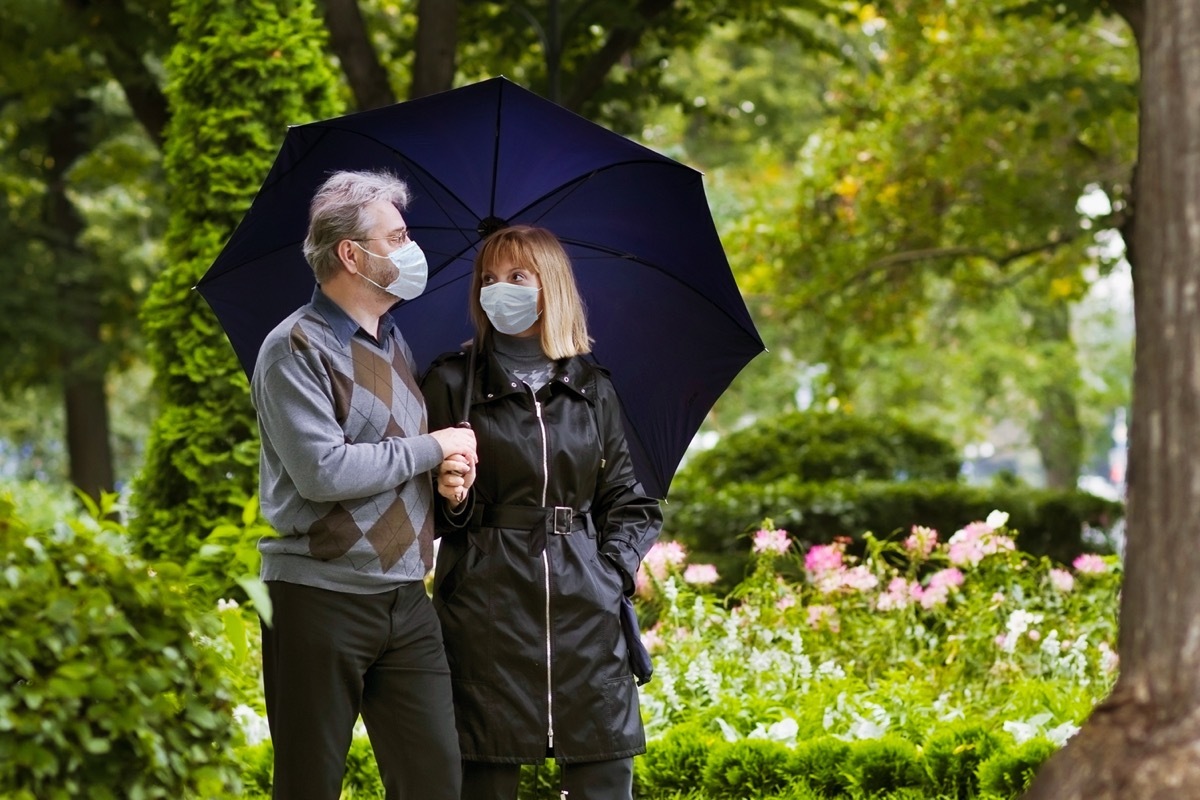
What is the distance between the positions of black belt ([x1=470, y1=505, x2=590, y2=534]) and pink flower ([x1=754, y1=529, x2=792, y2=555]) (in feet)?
8.21

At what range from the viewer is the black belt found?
3.95m

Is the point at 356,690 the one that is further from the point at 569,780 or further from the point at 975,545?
the point at 975,545

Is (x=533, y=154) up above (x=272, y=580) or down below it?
above

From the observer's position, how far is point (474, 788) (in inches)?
156

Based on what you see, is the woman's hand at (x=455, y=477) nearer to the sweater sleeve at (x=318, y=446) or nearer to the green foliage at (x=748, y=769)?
the sweater sleeve at (x=318, y=446)

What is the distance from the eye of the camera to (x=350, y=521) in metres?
3.55

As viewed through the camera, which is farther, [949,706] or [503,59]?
[503,59]

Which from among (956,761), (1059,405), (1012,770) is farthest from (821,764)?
(1059,405)

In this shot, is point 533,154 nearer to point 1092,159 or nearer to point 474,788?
point 474,788

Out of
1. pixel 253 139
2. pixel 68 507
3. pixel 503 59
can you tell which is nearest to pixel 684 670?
pixel 253 139

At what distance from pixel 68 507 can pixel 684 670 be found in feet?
40.2

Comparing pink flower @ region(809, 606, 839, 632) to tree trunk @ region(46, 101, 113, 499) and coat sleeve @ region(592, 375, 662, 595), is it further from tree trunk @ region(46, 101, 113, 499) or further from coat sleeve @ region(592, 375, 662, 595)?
tree trunk @ region(46, 101, 113, 499)

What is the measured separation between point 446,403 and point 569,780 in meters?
1.04

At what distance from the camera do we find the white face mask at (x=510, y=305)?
3.96 meters
